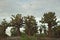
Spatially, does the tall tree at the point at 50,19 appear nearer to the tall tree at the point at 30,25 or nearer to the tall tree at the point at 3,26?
the tall tree at the point at 30,25

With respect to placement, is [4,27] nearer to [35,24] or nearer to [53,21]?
[35,24]

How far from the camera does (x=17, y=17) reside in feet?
315

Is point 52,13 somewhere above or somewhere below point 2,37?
above

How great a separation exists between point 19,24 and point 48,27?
12.0 metres

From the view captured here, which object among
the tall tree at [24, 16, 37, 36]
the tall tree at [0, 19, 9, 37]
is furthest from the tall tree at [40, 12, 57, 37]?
the tall tree at [0, 19, 9, 37]

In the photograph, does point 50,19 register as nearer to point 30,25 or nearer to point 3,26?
point 30,25

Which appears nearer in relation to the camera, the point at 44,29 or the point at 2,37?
the point at 2,37

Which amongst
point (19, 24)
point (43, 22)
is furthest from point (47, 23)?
point (19, 24)

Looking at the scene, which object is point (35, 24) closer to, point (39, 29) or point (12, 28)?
point (39, 29)

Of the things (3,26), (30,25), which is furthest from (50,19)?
(3,26)

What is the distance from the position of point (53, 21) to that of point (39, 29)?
7.90 meters

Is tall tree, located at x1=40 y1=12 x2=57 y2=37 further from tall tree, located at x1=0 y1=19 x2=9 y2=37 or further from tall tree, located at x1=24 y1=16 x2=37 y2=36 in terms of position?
tall tree, located at x1=0 y1=19 x2=9 y2=37

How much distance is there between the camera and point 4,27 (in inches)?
3743

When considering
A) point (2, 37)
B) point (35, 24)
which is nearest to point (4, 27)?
point (2, 37)
